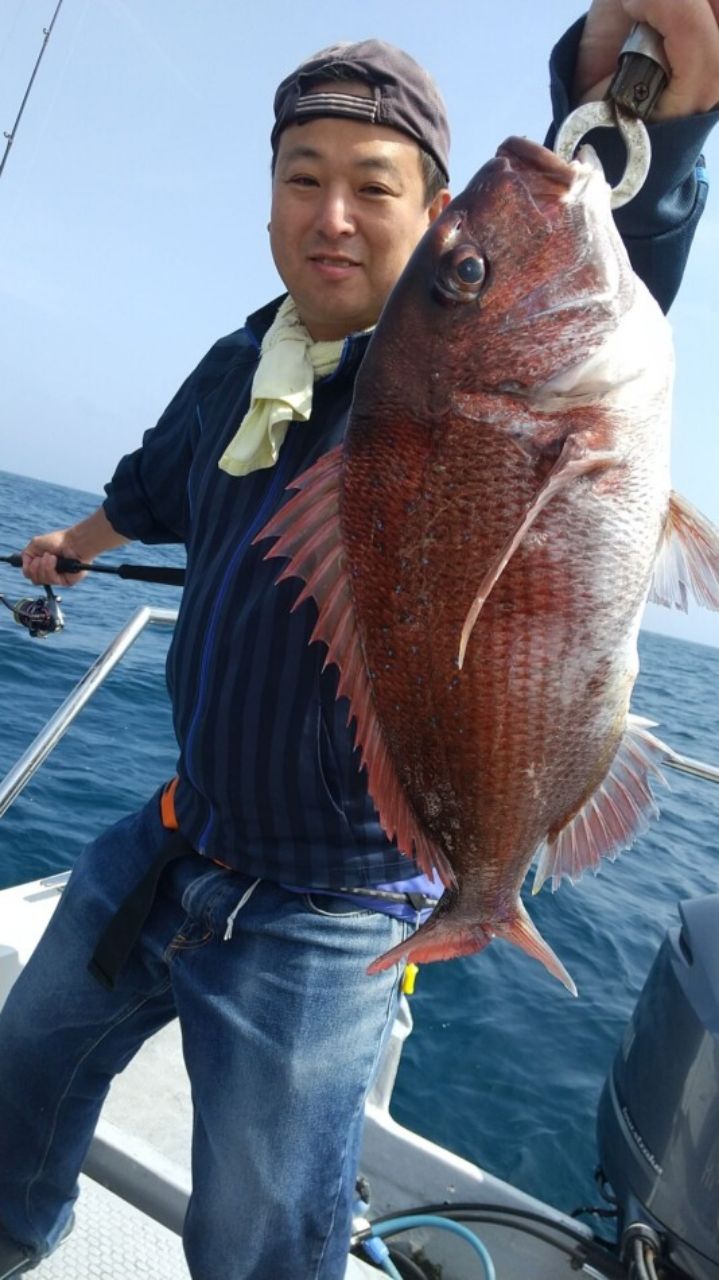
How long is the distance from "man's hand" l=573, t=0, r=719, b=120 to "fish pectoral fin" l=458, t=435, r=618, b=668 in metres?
0.65

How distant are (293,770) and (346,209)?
3.73 feet

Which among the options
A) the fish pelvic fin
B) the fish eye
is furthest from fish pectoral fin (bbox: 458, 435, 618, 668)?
the fish pelvic fin

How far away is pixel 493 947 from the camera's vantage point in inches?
238

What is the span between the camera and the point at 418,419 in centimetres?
137

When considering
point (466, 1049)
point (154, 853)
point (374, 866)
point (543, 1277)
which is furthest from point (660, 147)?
point (466, 1049)

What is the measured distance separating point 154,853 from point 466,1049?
10.8ft

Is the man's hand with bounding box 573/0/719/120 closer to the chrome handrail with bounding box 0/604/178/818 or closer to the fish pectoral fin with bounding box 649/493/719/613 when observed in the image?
the fish pectoral fin with bounding box 649/493/719/613

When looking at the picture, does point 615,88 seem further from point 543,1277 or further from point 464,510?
point 543,1277

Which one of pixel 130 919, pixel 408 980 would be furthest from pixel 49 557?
pixel 408 980

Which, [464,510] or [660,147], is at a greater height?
[660,147]

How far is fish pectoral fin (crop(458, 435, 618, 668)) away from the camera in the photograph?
1.22m

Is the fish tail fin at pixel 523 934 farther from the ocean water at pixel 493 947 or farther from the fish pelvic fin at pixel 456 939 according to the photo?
the ocean water at pixel 493 947

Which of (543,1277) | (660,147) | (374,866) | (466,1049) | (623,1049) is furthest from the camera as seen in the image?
(466,1049)

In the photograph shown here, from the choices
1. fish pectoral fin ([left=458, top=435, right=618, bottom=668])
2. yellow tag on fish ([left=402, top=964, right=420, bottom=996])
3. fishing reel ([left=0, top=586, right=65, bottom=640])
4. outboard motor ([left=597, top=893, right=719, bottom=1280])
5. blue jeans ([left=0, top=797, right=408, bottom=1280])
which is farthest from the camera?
fishing reel ([left=0, top=586, right=65, bottom=640])
